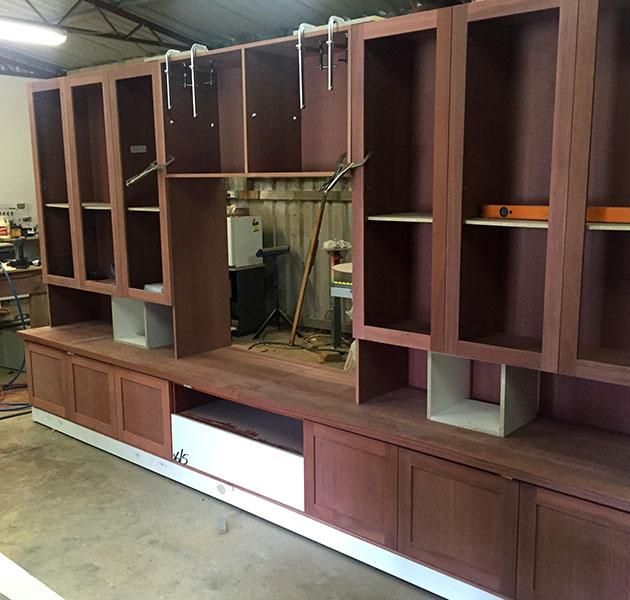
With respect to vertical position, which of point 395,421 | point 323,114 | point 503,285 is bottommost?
point 395,421

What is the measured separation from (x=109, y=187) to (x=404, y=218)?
6.42 feet

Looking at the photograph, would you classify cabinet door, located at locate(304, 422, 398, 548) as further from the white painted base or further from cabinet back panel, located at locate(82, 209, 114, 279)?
cabinet back panel, located at locate(82, 209, 114, 279)

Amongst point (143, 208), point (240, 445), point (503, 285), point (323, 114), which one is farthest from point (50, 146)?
point (503, 285)

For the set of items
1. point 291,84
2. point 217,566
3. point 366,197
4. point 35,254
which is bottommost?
point 217,566

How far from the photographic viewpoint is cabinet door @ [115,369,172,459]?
10.4 feet

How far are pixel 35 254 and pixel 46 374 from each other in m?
3.23

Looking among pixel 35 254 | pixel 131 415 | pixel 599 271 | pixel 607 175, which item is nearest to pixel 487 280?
pixel 599 271

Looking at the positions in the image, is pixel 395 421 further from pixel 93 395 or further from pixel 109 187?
pixel 109 187

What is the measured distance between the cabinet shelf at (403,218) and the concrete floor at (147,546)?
4.42 feet

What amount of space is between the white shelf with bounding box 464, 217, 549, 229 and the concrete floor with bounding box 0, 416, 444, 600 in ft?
4.42

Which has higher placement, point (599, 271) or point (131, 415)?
point (599, 271)

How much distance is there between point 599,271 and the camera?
85.3 inches

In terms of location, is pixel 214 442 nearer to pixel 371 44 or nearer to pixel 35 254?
pixel 371 44

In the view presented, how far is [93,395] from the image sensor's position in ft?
11.7
